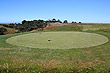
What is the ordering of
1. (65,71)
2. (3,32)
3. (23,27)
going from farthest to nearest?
(23,27)
(3,32)
(65,71)

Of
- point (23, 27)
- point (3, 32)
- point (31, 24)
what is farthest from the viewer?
point (31, 24)

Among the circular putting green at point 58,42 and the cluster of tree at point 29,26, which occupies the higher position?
the cluster of tree at point 29,26

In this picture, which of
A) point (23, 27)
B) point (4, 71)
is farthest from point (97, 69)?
point (23, 27)

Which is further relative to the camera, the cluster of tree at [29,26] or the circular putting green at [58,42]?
the cluster of tree at [29,26]

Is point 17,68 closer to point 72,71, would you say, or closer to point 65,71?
point 65,71

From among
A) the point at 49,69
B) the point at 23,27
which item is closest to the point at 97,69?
the point at 49,69

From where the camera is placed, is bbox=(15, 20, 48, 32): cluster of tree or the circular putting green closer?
the circular putting green

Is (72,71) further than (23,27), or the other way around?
(23,27)

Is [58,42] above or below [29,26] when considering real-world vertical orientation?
below

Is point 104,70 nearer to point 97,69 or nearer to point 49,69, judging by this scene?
point 97,69

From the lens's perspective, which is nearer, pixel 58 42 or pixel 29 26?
pixel 58 42

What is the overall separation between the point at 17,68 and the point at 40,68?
0.87 m

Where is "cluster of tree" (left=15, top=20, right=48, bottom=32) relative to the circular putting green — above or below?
above

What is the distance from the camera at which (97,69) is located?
3842mm
